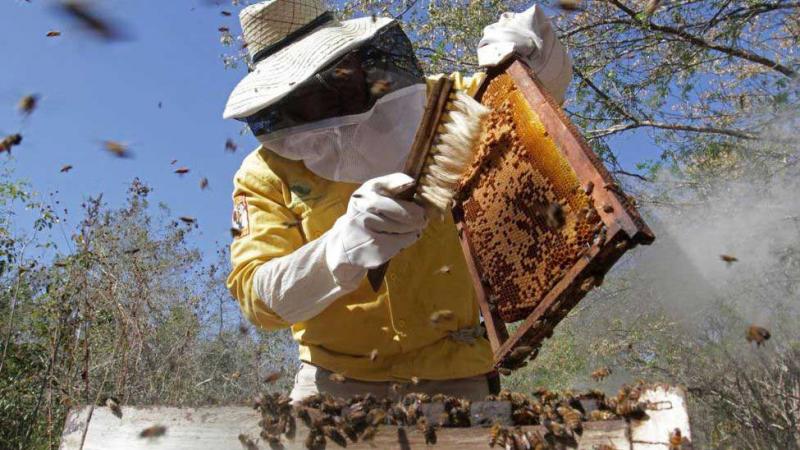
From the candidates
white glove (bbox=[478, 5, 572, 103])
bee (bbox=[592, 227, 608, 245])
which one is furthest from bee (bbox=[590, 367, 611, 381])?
white glove (bbox=[478, 5, 572, 103])

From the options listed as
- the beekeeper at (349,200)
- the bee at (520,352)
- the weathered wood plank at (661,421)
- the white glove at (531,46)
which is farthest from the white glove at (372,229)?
the weathered wood plank at (661,421)

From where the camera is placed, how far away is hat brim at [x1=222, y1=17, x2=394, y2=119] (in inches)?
114

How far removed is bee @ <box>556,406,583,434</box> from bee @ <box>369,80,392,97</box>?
1585 millimetres

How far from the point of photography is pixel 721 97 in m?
9.90

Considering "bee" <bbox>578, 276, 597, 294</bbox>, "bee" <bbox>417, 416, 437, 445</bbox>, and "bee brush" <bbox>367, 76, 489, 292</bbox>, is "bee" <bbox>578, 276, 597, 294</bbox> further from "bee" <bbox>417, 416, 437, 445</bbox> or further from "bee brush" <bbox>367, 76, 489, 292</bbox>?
"bee" <bbox>417, 416, 437, 445</bbox>

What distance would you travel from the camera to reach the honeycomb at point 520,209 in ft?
7.89

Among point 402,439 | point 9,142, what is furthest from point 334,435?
point 9,142

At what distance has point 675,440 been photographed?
1.66 meters

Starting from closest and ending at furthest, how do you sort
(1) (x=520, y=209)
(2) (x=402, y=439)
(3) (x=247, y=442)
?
(2) (x=402, y=439)
(3) (x=247, y=442)
(1) (x=520, y=209)

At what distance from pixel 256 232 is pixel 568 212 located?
1.37 m

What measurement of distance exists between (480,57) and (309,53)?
29.5 inches

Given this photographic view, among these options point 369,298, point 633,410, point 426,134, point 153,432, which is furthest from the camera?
point 369,298

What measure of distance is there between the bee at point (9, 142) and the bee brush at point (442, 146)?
9.23ft

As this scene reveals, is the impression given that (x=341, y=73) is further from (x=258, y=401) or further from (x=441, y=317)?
(x=258, y=401)
